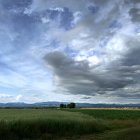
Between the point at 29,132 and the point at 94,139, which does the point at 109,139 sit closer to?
the point at 94,139

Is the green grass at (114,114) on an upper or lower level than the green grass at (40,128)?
upper

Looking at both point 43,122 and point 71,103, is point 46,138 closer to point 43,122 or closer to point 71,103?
point 43,122

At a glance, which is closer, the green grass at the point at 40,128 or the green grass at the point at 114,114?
the green grass at the point at 40,128

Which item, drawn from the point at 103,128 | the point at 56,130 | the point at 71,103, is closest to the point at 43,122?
the point at 56,130

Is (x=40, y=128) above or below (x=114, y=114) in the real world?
below

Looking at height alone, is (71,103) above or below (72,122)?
above

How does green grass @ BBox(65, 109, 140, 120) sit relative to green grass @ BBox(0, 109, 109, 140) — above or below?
above

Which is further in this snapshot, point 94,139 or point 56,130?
point 56,130

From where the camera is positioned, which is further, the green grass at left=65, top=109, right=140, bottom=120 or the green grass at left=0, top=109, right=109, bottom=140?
the green grass at left=65, top=109, right=140, bottom=120

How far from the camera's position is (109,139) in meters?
23.7

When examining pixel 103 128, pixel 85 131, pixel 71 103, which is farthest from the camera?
pixel 71 103

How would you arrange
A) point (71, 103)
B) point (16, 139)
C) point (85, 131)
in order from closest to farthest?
point (16, 139) → point (85, 131) → point (71, 103)

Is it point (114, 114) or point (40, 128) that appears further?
point (114, 114)

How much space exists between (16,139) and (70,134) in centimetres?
637
